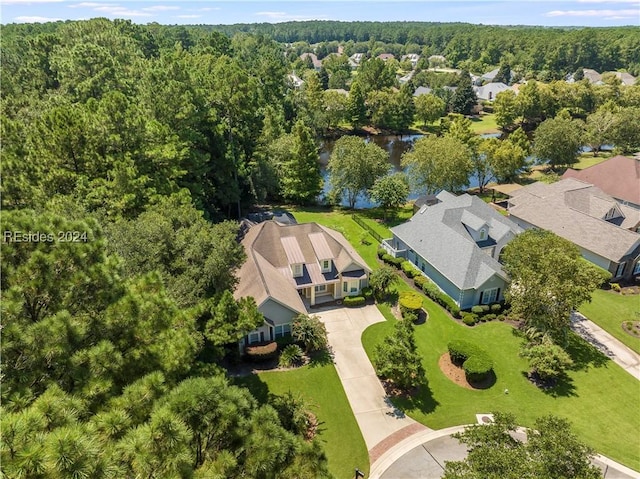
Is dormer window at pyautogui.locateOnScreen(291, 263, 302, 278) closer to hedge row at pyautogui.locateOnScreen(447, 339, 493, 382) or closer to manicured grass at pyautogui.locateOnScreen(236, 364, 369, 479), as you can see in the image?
→ manicured grass at pyautogui.locateOnScreen(236, 364, 369, 479)

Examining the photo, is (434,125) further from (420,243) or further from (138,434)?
(138,434)

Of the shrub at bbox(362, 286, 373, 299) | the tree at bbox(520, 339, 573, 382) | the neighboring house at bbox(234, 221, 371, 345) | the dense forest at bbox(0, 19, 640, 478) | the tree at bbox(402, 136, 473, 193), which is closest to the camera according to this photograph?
the dense forest at bbox(0, 19, 640, 478)

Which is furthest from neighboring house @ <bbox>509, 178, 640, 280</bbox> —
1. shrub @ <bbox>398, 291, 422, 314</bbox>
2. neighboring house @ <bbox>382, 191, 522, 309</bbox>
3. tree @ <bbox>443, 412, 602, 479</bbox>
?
tree @ <bbox>443, 412, 602, 479</bbox>

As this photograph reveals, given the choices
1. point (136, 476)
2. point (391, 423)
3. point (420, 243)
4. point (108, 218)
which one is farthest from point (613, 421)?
point (108, 218)

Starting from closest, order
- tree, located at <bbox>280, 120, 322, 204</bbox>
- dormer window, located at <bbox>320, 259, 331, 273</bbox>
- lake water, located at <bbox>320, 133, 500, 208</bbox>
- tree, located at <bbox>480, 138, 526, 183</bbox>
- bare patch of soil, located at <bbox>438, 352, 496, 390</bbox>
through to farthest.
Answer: bare patch of soil, located at <bbox>438, 352, 496, 390</bbox>, dormer window, located at <bbox>320, 259, 331, 273</bbox>, tree, located at <bbox>280, 120, 322, 204</bbox>, tree, located at <bbox>480, 138, 526, 183</bbox>, lake water, located at <bbox>320, 133, 500, 208</bbox>

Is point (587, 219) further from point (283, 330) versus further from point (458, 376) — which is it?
point (283, 330)

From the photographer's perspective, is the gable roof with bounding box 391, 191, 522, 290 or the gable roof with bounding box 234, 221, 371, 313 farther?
the gable roof with bounding box 391, 191, 522, 290

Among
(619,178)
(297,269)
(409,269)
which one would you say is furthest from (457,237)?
(619,178)
